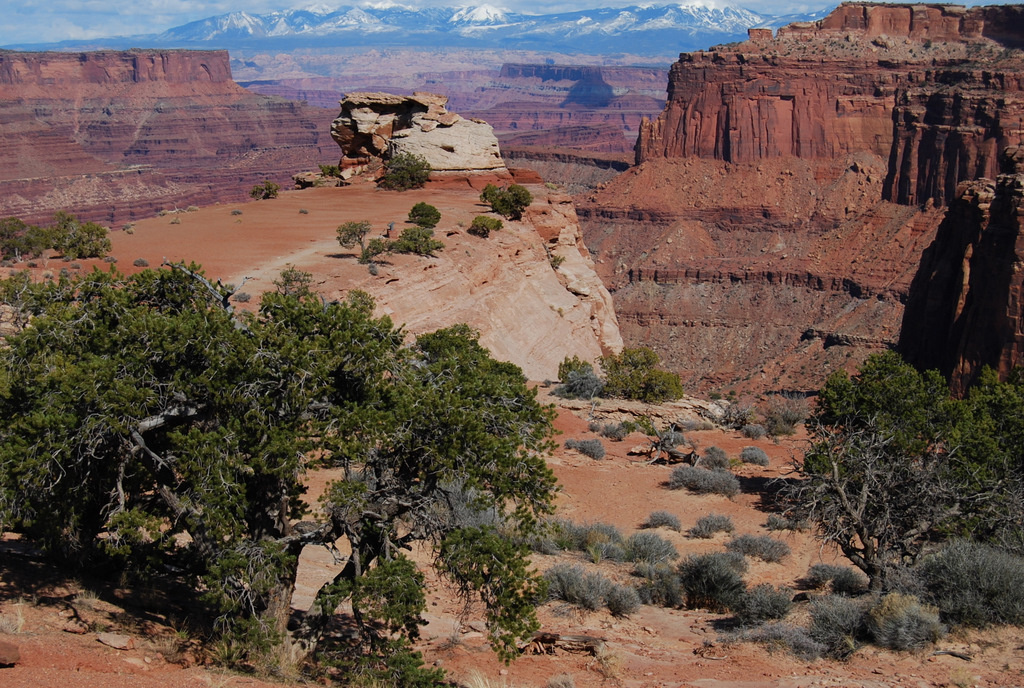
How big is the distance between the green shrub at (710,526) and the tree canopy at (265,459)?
8036 mm

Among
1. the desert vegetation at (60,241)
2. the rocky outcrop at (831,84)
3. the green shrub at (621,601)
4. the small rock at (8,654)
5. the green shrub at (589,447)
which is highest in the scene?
the rocky outcrop at (831,84)

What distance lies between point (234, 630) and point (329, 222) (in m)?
28.3

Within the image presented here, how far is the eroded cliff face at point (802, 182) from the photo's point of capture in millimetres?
80188

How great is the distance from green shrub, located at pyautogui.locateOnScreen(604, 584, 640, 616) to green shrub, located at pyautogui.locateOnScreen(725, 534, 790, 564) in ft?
13.3

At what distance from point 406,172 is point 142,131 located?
14460cm

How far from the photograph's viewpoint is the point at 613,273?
9669 cm

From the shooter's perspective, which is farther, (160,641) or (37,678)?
(160,641)

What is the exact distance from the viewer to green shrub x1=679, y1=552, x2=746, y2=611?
1435 cm

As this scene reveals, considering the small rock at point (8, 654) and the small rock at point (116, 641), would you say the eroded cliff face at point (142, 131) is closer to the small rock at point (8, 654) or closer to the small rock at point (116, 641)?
the small rock at point (116, 641)

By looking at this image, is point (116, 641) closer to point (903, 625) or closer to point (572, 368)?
point (903, 625)

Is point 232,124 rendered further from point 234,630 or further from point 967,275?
point 234,630

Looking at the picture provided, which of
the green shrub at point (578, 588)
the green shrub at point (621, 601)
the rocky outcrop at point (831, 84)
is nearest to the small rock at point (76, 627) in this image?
the green shrub at point (578, 588)

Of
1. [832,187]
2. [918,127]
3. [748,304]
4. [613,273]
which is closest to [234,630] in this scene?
[748,304]


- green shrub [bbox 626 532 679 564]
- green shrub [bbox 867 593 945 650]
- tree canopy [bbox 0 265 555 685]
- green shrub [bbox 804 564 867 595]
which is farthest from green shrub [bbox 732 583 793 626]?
tree canopy [bbox 0 265 555 685]
